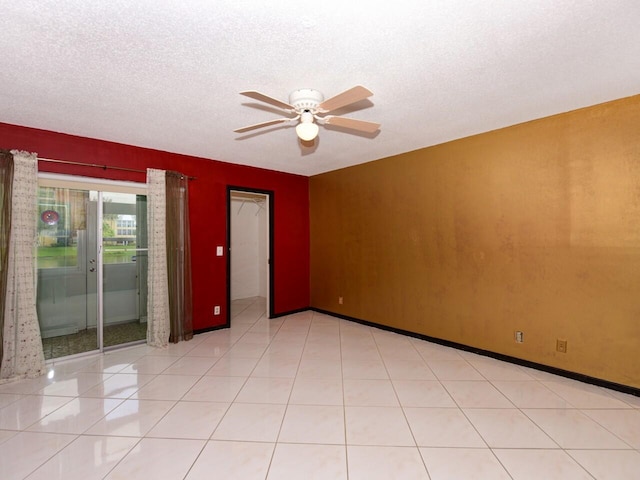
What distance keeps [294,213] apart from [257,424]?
3.69m

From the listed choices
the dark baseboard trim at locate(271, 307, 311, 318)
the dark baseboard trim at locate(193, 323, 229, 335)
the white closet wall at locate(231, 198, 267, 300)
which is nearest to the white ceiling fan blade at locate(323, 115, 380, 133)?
the dark baseboard trim at locate(193, 323, 229, 335)

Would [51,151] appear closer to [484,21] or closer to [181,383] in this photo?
[181,383]

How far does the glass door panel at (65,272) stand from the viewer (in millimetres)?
3598

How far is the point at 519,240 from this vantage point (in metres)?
3.15

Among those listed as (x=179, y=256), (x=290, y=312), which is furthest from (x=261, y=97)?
(x=290, y=312)

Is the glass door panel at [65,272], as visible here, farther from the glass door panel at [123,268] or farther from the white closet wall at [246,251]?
the white closet wall at [246,251]

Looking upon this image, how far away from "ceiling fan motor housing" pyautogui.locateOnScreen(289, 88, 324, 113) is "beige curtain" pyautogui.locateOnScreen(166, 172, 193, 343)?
92.9 inches

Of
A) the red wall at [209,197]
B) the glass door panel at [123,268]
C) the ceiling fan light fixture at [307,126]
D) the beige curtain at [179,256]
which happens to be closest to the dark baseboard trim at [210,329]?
the red wall at [209,197]

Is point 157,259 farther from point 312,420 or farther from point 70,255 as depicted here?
point 312,420

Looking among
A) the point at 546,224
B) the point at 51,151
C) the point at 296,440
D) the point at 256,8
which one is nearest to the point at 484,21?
the point at 256,8

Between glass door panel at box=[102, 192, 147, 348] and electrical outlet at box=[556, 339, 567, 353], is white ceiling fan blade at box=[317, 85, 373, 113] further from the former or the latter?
glass door panel at box=[102, 192, 147, 348]

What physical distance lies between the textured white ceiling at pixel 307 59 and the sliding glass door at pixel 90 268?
1.00m

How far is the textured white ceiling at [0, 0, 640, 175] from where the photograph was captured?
61.9 inches

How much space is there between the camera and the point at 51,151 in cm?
322
